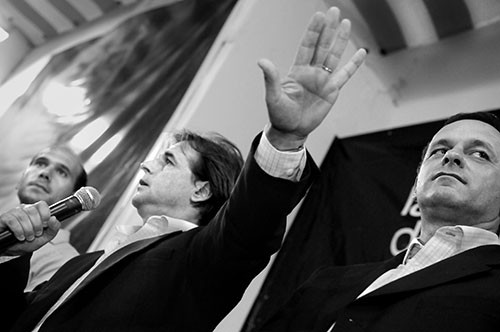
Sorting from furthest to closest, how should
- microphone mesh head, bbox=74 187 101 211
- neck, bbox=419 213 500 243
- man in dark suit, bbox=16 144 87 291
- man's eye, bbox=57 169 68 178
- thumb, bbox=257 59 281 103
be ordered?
man's eye, bbox=57 169 68 178
man in dark suit, bbox=16 144 87 291
neck, bbox=419 213 500 243
microphone mesh head, bbox=74 187 101 211
thumb, bbox=257 59 281 103

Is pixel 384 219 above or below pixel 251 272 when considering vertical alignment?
below

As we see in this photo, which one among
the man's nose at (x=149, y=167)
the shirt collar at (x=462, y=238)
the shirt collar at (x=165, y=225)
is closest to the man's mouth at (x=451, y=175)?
the shirt collar at (x=462, y=238)

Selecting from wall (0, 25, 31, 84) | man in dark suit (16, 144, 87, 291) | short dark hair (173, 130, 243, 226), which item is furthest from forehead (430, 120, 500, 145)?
wall (0, 25, 31, 84)

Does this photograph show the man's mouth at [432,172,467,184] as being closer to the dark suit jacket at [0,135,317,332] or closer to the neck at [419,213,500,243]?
the neck at [419,213,500,243]

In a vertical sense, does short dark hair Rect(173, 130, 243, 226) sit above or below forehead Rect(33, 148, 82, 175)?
above

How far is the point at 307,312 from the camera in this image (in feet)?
4.66

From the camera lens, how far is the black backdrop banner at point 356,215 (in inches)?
101

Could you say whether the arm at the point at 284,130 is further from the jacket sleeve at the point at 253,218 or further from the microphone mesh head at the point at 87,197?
the microphone mesh head at the point at 87,197

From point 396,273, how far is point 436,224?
0.19 m

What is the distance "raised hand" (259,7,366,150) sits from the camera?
3.59ft

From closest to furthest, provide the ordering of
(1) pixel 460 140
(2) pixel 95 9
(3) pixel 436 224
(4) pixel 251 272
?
(4) pixel 251 272 → (3) pixel 436 224 → (1) pixel 460 140 → (2) pixel 95 9

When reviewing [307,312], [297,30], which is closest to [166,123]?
[297,30]

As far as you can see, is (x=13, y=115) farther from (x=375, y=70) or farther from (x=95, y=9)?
(x=375, y=70)

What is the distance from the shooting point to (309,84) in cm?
112
